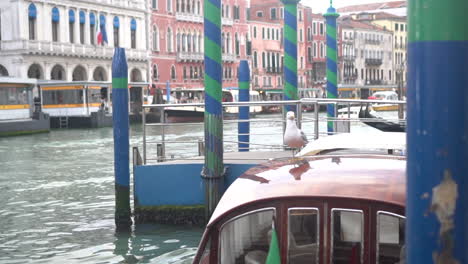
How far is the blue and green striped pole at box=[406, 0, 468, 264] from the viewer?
1.45m

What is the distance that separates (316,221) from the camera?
109 inches

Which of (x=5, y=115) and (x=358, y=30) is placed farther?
(x=358, y=30)

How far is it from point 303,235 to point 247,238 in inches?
8.6

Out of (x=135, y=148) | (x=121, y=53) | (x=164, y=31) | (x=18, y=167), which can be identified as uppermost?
(x=164, y=31)

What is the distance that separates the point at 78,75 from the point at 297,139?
3275 cm

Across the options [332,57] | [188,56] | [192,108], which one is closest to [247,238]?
[332,57]

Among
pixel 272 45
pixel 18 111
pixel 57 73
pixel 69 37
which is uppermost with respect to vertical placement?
pixel 272 45

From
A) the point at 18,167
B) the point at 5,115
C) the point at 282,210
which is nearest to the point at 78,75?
the point at 5,115

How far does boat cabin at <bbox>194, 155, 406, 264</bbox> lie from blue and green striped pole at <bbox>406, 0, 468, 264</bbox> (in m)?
1.17

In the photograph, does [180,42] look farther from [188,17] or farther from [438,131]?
[438,131]

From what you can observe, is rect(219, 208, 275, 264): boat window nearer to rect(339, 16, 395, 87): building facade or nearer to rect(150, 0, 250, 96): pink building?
rect(150, 0, 250, 96): pink building

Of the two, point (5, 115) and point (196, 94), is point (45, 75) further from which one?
point (5, 115)

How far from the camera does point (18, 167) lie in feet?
43.7

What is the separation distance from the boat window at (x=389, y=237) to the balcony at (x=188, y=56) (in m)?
40.8
